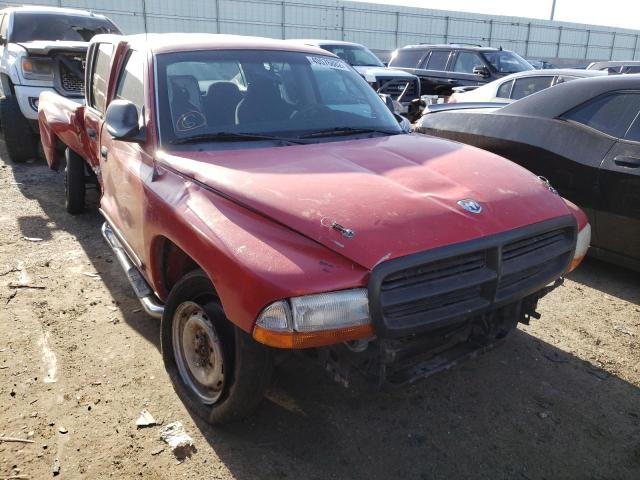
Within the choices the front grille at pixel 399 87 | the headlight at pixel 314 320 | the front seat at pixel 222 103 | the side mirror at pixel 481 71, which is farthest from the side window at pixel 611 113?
the side mirror at pixel 481 71

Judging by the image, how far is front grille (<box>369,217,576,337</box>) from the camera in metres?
2.21

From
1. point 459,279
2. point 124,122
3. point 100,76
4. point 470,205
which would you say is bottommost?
point 459,279

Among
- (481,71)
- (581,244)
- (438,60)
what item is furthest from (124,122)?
(438,60)

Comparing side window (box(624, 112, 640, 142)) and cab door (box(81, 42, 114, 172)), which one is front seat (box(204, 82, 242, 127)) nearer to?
cab door (box(81, 42, 114, 172))

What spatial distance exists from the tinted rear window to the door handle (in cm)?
844

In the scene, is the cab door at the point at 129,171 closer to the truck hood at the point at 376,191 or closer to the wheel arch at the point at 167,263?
the wheel arch at the point at 167,263

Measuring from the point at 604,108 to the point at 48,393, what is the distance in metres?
4.54

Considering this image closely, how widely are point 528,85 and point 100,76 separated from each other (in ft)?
18.9

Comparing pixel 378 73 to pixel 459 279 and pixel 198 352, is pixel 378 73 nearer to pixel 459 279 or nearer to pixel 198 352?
pixel 198 352

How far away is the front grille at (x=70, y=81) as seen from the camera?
7129mm

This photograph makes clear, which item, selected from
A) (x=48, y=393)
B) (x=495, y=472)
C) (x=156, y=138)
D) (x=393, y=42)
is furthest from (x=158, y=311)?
(x=393, y=42)

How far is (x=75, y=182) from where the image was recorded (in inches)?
231

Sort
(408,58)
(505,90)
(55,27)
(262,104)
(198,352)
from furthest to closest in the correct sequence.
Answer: (408,58) → (55,27) → (505,90) → (262,104) → (198,352)

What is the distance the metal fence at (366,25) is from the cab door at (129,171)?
23.5 m
